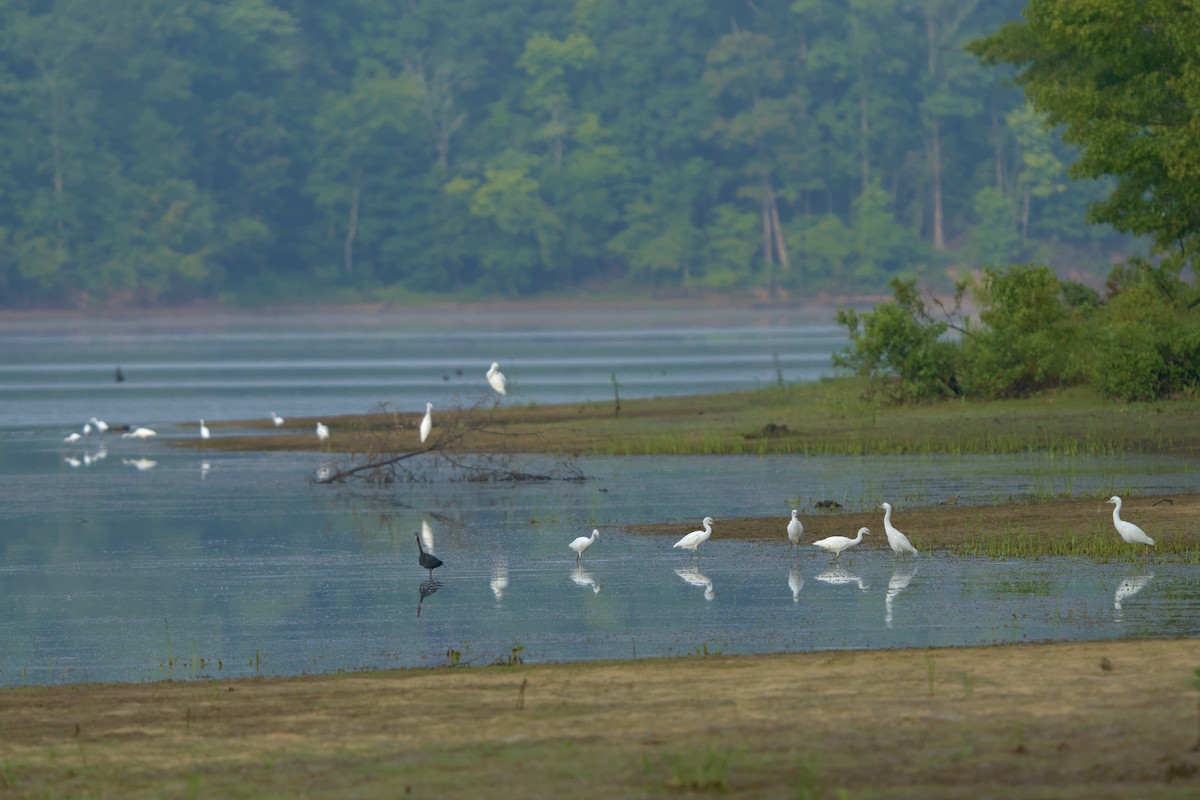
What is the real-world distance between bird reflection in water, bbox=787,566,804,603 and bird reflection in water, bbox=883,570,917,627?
763 millimetres

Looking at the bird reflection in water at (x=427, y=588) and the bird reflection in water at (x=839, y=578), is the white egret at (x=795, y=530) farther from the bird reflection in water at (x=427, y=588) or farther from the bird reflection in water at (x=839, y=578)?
the bird reflection in water at (x=427, y=588)

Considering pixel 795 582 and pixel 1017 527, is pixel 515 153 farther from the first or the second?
pixel 795 582

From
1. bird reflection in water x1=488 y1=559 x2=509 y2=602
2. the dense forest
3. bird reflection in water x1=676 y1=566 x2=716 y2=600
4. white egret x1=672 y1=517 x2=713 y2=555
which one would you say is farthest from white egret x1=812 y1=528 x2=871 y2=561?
the dense forest

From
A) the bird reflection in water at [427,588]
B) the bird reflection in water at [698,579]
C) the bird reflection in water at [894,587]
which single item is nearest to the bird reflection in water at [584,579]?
the bird reflection in water at [698,579]

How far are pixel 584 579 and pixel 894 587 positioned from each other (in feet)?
9.79

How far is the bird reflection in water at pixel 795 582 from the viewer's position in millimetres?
17328

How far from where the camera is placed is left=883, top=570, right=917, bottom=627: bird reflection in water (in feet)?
52.7

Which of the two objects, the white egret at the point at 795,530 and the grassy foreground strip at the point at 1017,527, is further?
the white egret at the point at 795,530

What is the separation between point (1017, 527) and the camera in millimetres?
20875

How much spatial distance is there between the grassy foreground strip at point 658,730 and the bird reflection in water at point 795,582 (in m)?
3.71

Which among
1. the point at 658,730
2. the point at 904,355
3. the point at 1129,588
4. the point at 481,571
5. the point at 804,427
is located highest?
the point at 904,355

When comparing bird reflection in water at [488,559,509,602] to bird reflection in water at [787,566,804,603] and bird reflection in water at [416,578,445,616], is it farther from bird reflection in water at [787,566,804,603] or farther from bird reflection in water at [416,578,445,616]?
bird reflection in water at [787,566,804,603]

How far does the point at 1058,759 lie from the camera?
984 centimetres

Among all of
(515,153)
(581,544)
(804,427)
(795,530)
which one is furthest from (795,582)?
(515,153)
